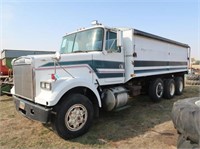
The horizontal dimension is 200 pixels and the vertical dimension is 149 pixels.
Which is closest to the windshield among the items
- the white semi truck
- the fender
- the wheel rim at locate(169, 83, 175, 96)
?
the white semi truck

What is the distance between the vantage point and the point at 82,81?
4355 millimetres

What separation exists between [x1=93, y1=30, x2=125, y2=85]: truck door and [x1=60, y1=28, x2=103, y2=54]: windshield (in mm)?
195

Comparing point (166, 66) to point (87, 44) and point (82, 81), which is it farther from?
point (82, 81)

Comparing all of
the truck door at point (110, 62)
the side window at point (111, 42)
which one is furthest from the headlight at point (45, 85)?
the side window at point (111, 42)

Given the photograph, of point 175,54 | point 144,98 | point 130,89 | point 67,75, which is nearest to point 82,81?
point 67,75

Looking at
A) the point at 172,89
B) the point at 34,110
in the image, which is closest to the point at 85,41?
the point at 34,110

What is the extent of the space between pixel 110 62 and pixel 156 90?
306 cm

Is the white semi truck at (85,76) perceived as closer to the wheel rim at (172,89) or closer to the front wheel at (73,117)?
the front wheel at (73,117)

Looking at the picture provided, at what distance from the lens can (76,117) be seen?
4.22 meters

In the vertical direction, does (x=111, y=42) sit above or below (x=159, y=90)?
above

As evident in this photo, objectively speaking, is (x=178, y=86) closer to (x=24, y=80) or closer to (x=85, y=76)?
(x=85, y=76)

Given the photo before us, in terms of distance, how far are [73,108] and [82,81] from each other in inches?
25.1

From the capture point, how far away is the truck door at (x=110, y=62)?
5.14 metres

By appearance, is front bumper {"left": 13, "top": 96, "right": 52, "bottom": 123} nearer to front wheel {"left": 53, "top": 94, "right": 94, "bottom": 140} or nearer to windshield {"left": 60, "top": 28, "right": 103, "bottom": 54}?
front wheel {"left": 53, "top": 94, "right": 94, "bottom": 140}
